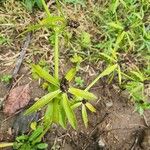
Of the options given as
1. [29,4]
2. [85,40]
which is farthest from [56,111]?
[29,4]

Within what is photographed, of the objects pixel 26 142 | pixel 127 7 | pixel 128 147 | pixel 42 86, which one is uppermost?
pixel 127 7

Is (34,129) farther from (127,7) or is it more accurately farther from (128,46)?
(127,7)

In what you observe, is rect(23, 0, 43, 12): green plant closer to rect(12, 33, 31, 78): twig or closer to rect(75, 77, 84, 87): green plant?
rect(12, 33, 31, 78): twig

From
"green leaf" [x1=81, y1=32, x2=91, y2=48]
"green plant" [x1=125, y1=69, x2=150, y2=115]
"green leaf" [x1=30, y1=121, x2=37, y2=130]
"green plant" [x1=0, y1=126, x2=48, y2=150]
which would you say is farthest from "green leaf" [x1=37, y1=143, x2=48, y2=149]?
"green leaf" [x1=81, y1=32, x2=91, y2=48]

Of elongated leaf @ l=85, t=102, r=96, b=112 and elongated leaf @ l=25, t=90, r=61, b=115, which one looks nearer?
elongated leaf @ l=25, t=90, r=61, b=115

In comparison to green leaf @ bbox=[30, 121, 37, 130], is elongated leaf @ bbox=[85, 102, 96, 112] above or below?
above

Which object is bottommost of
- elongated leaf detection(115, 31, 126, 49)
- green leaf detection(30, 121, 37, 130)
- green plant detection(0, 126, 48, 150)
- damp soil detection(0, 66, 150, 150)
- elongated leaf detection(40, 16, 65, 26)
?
damp soil detection(0, 66, 150, 150)

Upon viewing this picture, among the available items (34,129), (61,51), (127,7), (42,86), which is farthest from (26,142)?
(127,7)

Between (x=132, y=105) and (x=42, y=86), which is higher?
(x=42, y=86)
